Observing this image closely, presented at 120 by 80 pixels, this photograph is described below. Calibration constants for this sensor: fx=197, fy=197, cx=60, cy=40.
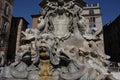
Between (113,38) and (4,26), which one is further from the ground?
(4,26)

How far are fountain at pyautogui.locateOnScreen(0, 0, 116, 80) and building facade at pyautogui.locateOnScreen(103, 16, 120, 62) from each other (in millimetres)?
29827

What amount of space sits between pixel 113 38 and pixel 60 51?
36.3 m

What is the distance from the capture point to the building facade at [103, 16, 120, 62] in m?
37.9

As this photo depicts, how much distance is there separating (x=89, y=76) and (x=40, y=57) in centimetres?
160

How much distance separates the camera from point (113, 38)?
134ft

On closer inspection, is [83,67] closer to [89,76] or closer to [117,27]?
[89,76]

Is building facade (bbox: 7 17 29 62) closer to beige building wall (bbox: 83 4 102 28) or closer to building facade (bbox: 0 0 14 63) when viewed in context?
building facade (bbox: 0 0 14 63)

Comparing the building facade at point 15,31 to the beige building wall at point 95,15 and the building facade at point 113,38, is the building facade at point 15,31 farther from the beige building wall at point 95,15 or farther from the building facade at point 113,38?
the building facade at point 113,38

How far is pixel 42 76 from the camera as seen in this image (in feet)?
19.0

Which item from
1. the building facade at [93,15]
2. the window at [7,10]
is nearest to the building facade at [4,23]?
the window at [7,10]

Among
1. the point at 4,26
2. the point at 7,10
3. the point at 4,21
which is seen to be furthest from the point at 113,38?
the point at 4,21

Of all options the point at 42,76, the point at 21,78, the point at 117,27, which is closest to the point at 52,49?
the point at 42,76

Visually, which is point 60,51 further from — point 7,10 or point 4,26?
point 7,10

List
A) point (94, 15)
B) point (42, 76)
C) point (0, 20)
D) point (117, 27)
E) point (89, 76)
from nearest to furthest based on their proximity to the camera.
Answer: point (89, 76) < point (42, 76) < point (0, 20) < point (117, 27) < point (94, 15)
